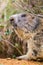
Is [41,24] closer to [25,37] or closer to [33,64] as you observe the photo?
[25,37]

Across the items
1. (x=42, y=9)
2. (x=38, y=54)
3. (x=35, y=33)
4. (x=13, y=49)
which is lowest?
(x=13, y=49)

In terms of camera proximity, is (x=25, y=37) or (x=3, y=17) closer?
(x=25, y=37)

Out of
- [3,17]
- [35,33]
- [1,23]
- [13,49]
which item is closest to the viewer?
[35,33]

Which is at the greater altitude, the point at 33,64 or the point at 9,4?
the point at 9,4

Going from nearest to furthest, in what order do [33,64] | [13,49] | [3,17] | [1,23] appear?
[33,64], [13,49], [1,23], [3,17]

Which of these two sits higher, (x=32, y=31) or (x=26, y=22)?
(x=26, y=22)

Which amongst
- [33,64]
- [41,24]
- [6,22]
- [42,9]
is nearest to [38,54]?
[33,64]

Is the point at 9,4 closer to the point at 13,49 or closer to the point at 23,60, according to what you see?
the point at 13,49
